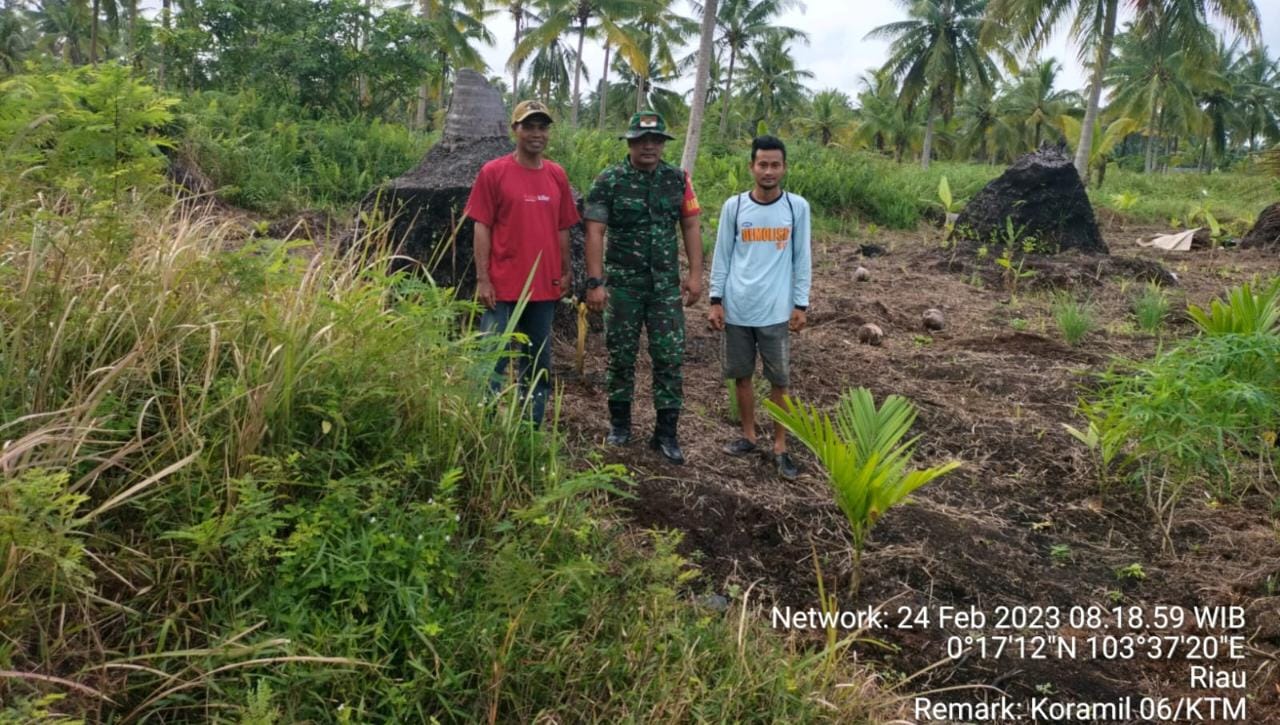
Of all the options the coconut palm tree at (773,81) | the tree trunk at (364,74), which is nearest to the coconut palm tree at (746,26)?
the coconut palm tree at (773,81)

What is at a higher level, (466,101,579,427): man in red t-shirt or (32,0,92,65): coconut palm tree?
(32,0,92,65): coconut palm tree

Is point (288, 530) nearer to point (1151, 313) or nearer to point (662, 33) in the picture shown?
point (1151, 313)

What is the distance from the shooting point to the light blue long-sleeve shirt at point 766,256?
3.97 m

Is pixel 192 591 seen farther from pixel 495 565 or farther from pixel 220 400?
pixel 495 565

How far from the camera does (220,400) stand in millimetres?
2396

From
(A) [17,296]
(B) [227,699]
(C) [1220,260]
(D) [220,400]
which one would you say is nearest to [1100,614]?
(B) [227,699]

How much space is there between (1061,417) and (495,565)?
399cm

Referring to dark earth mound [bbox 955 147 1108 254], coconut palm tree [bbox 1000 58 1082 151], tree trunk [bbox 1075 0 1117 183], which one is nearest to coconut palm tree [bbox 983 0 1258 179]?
tree trunk [bbox 1075 0 1117 183]

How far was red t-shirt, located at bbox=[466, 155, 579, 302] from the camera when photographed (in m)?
3.76

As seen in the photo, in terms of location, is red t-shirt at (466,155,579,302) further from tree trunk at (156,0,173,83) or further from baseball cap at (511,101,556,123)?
tree trunk at (156,0,173,83)

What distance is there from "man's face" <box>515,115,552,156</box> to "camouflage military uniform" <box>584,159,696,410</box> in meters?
0.32

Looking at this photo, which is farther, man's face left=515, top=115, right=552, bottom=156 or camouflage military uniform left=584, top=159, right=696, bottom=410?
camouflage military uniform left=584, top=159, right=696, bottom=410

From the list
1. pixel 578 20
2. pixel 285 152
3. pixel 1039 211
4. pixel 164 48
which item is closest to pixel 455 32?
pixel 578 20

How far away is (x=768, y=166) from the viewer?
3869mm
